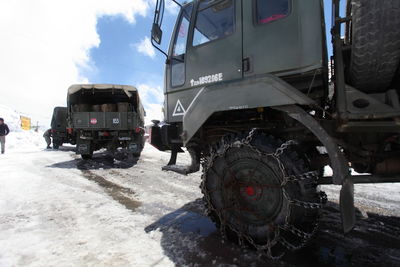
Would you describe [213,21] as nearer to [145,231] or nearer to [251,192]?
[251,192]

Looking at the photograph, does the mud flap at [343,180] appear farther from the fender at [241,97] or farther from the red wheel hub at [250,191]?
the red wheel hub at [250,191]

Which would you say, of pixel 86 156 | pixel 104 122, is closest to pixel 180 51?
pixel 104 122

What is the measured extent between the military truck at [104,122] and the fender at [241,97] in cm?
680

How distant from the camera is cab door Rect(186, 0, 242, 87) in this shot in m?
2.55

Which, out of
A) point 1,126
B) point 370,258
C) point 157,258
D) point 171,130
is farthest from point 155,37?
point 1,126

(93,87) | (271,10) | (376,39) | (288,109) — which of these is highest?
(93,87)

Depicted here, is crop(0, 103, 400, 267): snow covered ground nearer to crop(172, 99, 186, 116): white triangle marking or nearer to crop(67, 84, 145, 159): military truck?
crop(172, 99, 186, 116): white triangle marking

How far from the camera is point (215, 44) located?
2.71 m

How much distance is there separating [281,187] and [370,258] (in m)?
1.16

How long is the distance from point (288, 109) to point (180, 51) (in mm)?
1826

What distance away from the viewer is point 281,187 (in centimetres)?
205

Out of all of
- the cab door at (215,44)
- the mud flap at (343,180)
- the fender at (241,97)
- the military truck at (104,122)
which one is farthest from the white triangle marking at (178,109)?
the military truck at (104,122)

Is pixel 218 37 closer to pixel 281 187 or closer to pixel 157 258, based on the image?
pixel 281 187

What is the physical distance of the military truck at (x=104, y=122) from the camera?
29.1 ft
